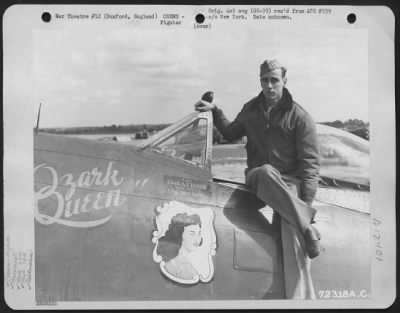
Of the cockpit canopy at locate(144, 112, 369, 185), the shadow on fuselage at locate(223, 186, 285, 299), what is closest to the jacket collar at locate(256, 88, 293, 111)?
the cockpit canopy at locate(144, 112, 369, 185)

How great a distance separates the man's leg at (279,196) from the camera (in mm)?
1688

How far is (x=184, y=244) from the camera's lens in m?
1.70

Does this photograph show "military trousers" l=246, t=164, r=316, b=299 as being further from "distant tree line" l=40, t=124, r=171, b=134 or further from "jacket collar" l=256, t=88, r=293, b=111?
"distant tree line" l=40, t=124, r=171, b=134

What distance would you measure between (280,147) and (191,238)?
385 mm

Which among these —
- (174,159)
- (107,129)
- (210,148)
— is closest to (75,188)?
(107,129)

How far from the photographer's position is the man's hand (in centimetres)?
171

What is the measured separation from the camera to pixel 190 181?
1.71m

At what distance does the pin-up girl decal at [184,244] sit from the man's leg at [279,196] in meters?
0.18

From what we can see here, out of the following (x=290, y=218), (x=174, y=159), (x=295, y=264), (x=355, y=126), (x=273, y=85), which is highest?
(x=273, y=85)

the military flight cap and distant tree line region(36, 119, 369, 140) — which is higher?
the military flight cap

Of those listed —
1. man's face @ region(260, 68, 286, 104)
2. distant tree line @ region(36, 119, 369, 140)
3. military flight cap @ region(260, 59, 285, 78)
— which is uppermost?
military flight cap @ region(260, 59, 285, 78)

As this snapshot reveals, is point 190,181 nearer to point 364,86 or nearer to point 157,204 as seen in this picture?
point 157,204

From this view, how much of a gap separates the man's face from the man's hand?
0.55 ft

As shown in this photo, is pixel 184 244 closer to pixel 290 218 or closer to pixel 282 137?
pixel 290 218
